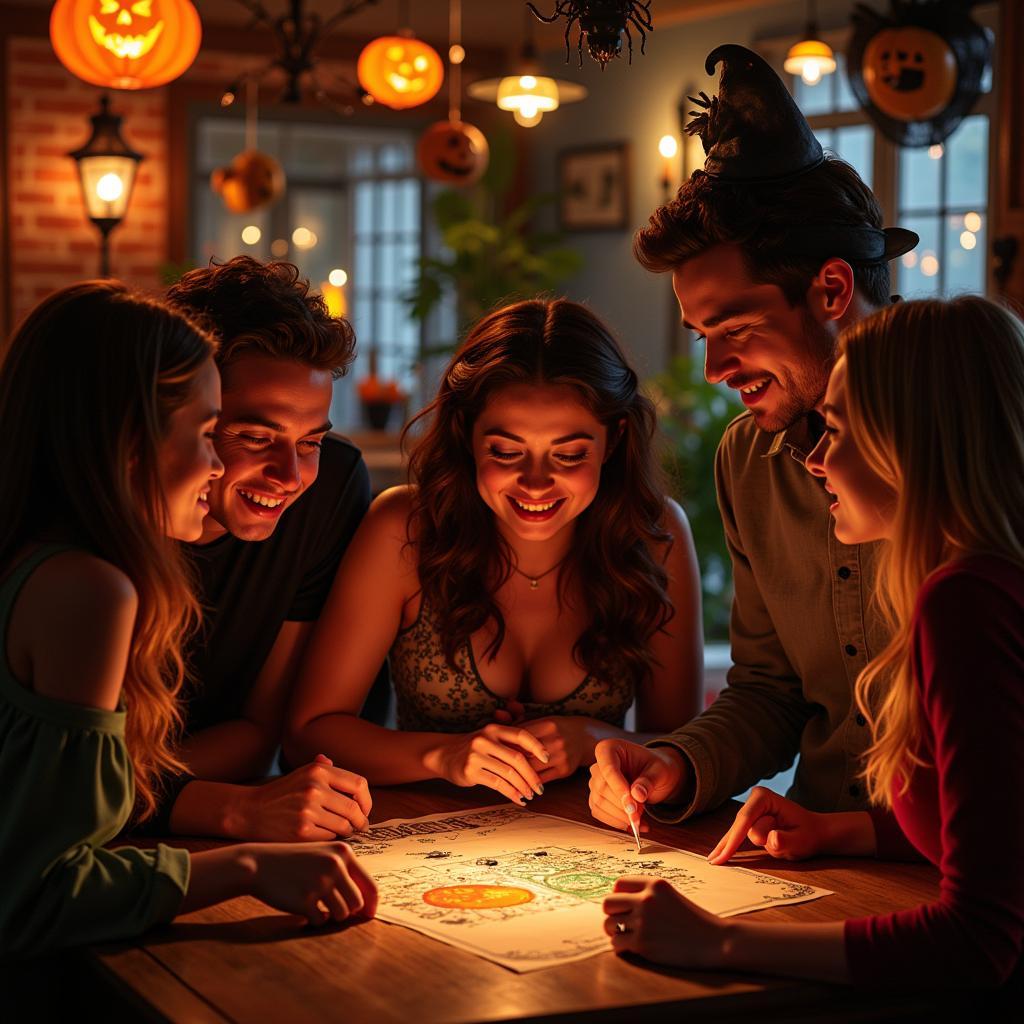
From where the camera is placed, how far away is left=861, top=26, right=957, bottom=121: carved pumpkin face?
5.15 m

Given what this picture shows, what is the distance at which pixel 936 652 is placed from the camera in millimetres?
1429

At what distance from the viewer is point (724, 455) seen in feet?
7.90

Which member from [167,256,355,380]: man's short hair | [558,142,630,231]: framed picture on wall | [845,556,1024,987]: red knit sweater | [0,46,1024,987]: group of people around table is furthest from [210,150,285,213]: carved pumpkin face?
[845,556,1024,987]: red knit sweater

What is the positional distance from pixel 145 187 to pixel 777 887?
7533 mm

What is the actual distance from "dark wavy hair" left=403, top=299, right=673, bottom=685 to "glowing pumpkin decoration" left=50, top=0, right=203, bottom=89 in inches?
56.5

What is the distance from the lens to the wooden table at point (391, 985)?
1385mm

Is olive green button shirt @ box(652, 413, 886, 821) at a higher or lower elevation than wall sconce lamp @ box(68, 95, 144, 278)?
lower

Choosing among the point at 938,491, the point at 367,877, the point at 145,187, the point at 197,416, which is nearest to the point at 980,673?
the point at 938,491

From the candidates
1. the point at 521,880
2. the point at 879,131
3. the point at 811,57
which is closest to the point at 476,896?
the point at 521,880

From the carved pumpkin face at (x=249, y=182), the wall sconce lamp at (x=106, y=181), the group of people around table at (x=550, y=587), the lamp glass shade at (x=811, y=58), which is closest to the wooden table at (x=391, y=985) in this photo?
the group of people around table at (x=550, y=587)

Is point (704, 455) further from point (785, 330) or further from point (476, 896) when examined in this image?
point (476, 896)

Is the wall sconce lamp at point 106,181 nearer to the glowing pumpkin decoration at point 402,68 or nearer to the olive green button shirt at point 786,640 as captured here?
the glowing pumpkin decoration at point 402,68

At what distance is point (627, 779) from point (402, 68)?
378 cm

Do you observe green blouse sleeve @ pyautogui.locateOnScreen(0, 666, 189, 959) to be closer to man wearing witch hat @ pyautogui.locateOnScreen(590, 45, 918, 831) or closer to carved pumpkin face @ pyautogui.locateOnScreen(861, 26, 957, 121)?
man wearing witch hat @ pyautogui.locateOnScreen(590, 45, 918, 831)
